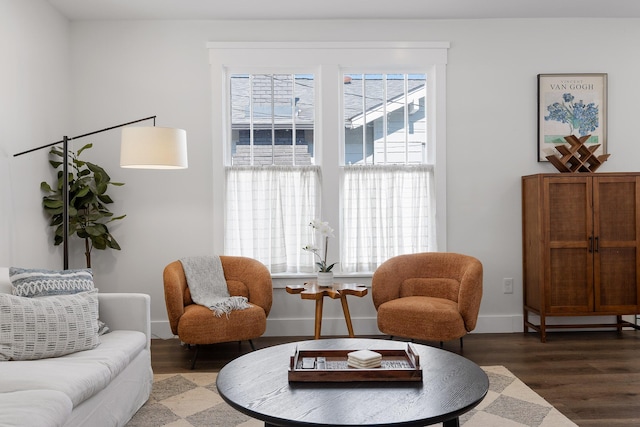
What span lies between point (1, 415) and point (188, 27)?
11.8ft

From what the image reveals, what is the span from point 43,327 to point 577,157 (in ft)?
13.3

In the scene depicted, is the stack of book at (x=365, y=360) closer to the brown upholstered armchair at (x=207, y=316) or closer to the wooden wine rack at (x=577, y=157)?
the brown upholstered armchair at (x=207, y=316)

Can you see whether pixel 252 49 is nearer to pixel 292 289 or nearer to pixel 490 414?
pixel 292 289

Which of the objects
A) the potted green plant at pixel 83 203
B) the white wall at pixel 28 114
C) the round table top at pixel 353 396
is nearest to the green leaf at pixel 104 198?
the potted green plant at pixel 83 203

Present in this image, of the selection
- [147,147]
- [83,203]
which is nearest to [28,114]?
[83,203]

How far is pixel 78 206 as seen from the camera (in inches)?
167

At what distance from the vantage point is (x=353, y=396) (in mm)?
1933

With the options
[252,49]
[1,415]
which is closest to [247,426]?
[1,415]

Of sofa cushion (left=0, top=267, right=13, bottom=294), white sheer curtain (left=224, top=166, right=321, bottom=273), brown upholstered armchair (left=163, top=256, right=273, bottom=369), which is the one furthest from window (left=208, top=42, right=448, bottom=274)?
sofa cushion (left=0, top=267, right=13, bottom=294)

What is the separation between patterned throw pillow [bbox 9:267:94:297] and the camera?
2.73m

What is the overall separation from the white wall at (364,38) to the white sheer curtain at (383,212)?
0.24 metres

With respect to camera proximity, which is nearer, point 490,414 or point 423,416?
point 423,416

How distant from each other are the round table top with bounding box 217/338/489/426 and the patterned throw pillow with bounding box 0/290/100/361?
2.75ft

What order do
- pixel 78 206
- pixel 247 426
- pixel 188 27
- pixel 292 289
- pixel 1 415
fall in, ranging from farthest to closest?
pixel 188 27 → pixel 78 206 → pixel 292 289 → pixel 247 426 → pixel 1 415
